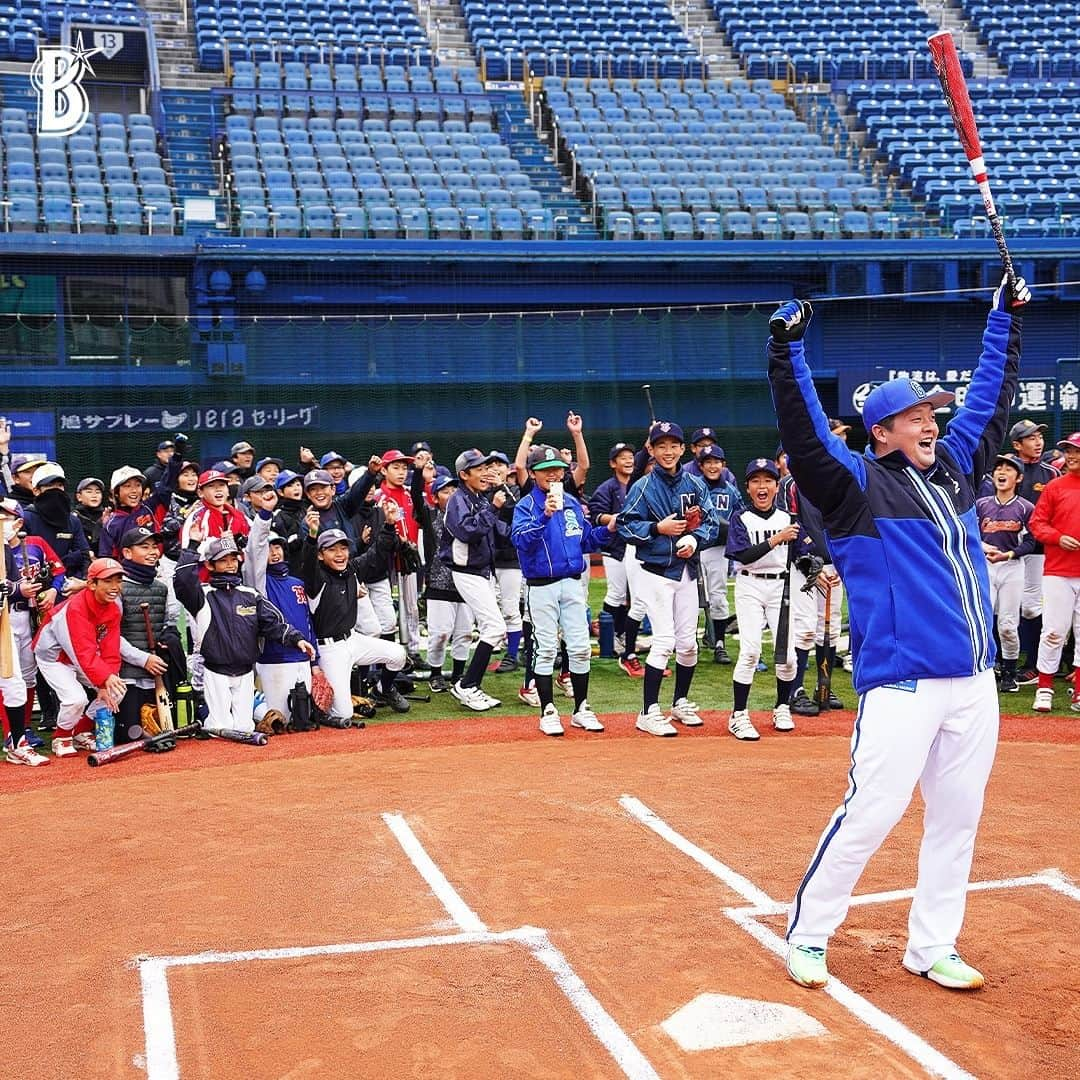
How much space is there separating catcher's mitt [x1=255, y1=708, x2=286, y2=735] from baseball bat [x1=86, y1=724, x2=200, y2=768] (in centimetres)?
49

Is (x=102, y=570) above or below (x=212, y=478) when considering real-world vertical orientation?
below

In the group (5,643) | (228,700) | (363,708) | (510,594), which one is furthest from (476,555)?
(5,643)

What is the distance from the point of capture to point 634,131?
2720cm

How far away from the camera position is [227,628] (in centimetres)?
928

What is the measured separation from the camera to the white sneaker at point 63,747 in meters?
8.98

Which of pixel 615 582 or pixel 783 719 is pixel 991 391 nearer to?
pixel 783 719

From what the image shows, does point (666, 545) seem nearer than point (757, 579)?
Yes

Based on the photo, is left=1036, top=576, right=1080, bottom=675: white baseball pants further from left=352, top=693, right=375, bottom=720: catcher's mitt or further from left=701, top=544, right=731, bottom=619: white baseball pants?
left=352, top=693, right=375, bottom=720: catcher's mitt

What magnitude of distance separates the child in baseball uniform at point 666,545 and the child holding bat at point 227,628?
2.59 m

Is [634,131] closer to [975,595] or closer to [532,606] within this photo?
[532,606]

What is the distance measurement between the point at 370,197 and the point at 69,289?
5572 mm

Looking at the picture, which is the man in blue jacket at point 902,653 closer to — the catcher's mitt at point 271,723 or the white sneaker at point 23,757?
the catcher's mitt at point 271,723

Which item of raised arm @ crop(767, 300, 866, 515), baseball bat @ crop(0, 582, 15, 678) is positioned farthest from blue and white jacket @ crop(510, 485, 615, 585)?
raised arm @ crop(767, 300, 866, 515)

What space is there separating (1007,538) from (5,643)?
800 centimetres
